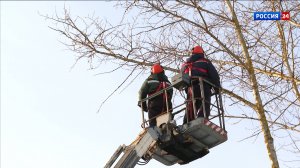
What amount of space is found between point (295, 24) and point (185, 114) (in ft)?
12.0

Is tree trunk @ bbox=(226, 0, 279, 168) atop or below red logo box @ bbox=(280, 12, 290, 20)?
below

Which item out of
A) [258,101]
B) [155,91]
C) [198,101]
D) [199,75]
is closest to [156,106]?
[155,91]

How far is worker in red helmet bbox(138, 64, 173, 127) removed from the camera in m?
9.17

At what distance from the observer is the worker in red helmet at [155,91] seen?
30.1 feet

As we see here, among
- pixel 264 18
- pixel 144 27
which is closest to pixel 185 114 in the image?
pixel 144 27

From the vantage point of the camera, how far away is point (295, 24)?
430 inches

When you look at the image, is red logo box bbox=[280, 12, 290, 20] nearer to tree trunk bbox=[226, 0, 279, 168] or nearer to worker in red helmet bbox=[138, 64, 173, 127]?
tree trunk bbox=[226, 0, 279, 168]

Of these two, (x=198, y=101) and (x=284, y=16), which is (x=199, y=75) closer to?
(x=198, y=101)

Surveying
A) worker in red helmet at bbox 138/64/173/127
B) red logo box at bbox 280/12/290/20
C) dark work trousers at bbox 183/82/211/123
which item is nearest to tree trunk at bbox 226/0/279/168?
red logo box at bbox 280/12/290/20

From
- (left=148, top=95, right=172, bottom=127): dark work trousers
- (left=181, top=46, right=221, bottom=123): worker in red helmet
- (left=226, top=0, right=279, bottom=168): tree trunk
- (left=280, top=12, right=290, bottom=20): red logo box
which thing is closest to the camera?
(left=181, top=46, right=221, bottom=123): worker in red helmet

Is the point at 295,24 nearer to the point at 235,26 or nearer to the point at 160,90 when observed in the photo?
the point at 235,26

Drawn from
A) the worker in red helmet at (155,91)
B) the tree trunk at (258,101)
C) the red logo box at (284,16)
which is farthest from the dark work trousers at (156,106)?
the red logo box at (284,16)

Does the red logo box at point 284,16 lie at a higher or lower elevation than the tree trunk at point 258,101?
higher

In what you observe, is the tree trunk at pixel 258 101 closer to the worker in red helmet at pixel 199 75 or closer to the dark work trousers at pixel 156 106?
the worker in red helmet at pixel 199 75
